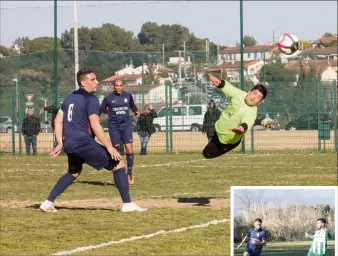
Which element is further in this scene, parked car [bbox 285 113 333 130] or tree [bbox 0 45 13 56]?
tree [bbox 0 45 13 56]

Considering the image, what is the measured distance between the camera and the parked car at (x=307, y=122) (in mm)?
32719

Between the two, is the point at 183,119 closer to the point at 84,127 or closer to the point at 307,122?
the point at 307,122

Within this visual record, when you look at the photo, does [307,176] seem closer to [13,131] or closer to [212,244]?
[212,244]

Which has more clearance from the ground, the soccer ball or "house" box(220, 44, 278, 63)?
"house" box(220, 44, 278, 63)

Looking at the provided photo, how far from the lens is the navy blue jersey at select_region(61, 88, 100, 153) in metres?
12.7

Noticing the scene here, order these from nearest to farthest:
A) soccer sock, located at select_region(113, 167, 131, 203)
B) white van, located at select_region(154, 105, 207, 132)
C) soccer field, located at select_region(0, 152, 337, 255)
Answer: soccer field, located at select_region(0, 152, 337, 255) < soccer sock, located at select_region(113, 167, 131, 203) < white van, located at select_region(154, 105, 207, 132)

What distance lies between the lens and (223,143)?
1370cm

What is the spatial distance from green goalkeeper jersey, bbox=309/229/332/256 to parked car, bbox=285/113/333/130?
25949 mm

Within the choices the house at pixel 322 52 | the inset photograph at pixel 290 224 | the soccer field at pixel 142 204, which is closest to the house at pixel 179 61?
the house at pixel 322 52

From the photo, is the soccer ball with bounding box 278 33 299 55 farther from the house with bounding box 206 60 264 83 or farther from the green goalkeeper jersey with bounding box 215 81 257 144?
the house with bounding box 206 60 264 83

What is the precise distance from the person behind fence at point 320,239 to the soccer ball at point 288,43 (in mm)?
13439

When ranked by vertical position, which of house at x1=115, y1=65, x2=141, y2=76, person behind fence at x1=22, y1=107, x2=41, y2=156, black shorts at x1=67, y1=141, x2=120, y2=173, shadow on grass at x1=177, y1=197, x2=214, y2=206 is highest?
house at x1=115, y1=65, x2=141, y2=76

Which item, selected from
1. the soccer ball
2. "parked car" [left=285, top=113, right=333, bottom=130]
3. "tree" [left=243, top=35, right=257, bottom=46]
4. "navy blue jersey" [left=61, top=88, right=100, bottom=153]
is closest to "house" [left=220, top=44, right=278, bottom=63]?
"tree" [left=243, top=35, right=257, bottom=46]

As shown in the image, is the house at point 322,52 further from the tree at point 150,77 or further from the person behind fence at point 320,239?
the person behind fence at point 320,239
